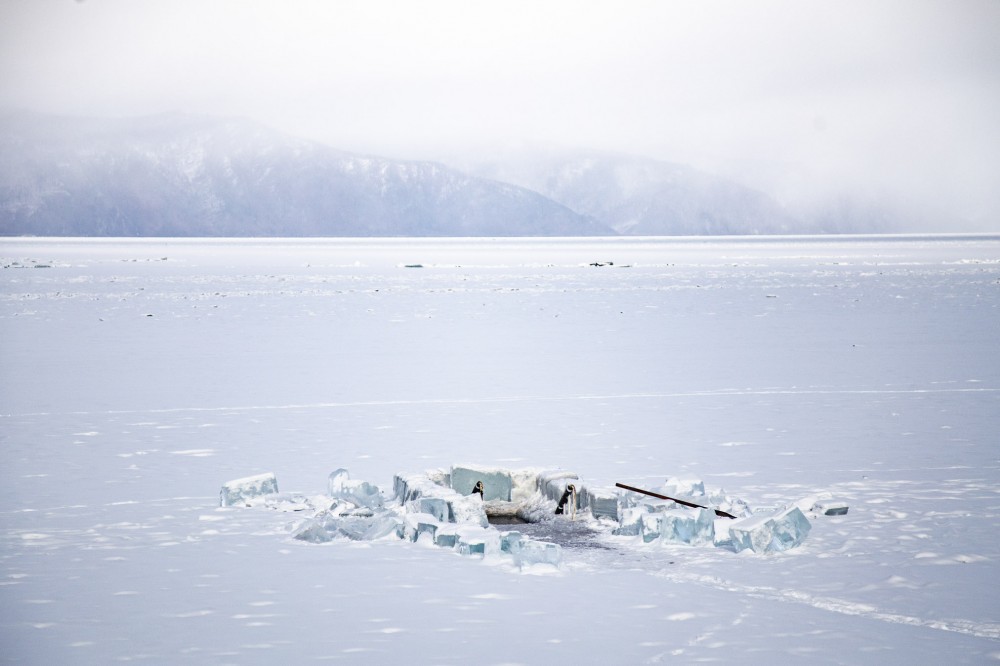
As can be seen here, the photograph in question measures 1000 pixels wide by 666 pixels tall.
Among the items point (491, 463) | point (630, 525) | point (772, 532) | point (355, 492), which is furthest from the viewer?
point (491, 463)

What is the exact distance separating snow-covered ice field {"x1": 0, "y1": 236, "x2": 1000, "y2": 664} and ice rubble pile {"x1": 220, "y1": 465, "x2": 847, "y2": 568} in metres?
0.17

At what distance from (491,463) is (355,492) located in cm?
203

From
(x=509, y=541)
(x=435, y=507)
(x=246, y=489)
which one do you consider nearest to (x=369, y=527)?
(x=435, y=507)

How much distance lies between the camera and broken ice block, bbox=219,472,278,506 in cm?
958

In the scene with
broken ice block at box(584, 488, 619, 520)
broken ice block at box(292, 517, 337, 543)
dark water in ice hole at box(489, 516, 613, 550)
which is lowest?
dark water in ice hole at box(489, 516, 613, 550)

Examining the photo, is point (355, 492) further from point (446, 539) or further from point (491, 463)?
point (491, 463)

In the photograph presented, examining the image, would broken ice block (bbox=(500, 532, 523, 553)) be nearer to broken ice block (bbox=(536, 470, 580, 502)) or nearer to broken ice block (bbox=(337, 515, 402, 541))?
broken ice block (bbox=(337, 515, 402, 541))

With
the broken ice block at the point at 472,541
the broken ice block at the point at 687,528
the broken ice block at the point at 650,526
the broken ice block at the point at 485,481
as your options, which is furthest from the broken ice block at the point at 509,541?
the broken ice block at the point at 485,481

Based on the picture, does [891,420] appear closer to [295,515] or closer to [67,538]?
[295,515]

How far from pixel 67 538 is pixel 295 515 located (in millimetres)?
1595

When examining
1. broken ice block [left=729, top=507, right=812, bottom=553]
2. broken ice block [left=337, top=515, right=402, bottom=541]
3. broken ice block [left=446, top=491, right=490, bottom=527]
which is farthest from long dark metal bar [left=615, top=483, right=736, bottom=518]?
broken ice block [left=337, top=515, right=402, bottom=541]

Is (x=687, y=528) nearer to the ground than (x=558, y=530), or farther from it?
farther from it

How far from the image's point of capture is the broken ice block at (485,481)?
9820mm

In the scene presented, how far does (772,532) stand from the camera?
8.09 meters
